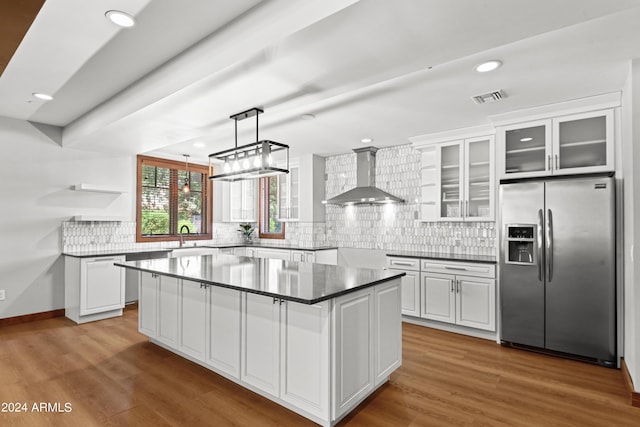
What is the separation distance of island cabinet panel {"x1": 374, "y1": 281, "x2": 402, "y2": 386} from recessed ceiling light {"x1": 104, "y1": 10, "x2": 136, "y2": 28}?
249cm

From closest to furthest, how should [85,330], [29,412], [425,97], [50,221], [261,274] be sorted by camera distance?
[29,412] < [261,274] < [425,97] < [85,330] < [50,221]

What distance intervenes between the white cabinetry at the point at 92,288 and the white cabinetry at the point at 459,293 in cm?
430

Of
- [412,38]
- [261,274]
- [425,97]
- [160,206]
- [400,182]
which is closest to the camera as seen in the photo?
[412,38]

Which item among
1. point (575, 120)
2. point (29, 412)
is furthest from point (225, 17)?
point (575, 120)

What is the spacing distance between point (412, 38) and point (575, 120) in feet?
8.46

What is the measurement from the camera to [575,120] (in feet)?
11.8

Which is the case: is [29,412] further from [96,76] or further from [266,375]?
[96,76]

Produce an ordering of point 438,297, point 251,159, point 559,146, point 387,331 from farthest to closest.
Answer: point 438,297 → point 559,146 → point 251,159 → point 387,331

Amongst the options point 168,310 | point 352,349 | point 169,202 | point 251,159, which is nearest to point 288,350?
point 352,349

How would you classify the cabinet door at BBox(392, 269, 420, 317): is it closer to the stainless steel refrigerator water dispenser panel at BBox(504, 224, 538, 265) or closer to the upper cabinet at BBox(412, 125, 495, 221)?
the upper cabinet at BBox(412, 125, 495, 221)

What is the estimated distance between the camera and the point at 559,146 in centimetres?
368

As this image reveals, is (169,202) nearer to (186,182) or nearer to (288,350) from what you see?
(186,182)

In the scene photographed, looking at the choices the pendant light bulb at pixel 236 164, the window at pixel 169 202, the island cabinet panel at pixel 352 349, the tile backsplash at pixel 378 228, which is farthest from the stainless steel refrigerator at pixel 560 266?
the window at pixel 169 202

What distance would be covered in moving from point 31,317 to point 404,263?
5146 mm
